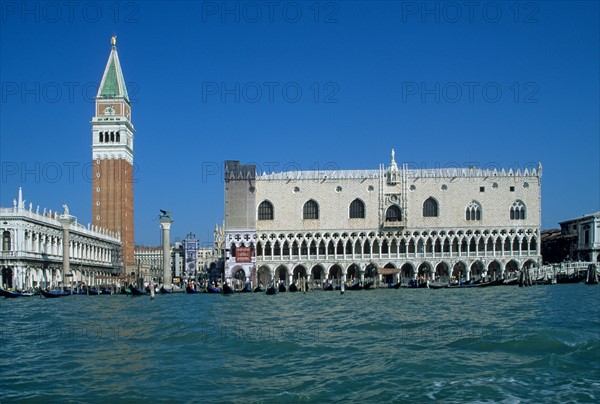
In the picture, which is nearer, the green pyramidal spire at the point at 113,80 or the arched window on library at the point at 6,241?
the arched window on library at the point at 6,241

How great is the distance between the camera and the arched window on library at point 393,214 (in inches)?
1988

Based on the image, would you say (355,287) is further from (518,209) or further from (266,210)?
(518,209)

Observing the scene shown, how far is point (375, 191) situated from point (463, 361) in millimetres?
38170

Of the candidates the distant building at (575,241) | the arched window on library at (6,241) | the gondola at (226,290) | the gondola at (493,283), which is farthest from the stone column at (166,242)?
the distant building at (575,241)

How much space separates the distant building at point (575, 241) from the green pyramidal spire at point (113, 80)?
37339 mm

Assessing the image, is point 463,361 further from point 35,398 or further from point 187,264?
Result: point 187,264

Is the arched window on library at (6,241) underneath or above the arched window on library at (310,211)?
underneath

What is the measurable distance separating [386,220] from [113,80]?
2791 cm

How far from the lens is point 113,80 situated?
64.5 meters

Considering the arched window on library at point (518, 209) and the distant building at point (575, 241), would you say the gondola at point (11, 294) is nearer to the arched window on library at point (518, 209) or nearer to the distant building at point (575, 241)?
the arched window on library at point (518, 209)

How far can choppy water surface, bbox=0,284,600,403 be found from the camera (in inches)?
417

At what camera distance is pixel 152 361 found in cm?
1309

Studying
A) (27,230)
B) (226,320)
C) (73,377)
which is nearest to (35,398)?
(73,377)

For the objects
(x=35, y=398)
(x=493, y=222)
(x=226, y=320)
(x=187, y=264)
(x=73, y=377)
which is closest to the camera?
(x=35, y=398)
